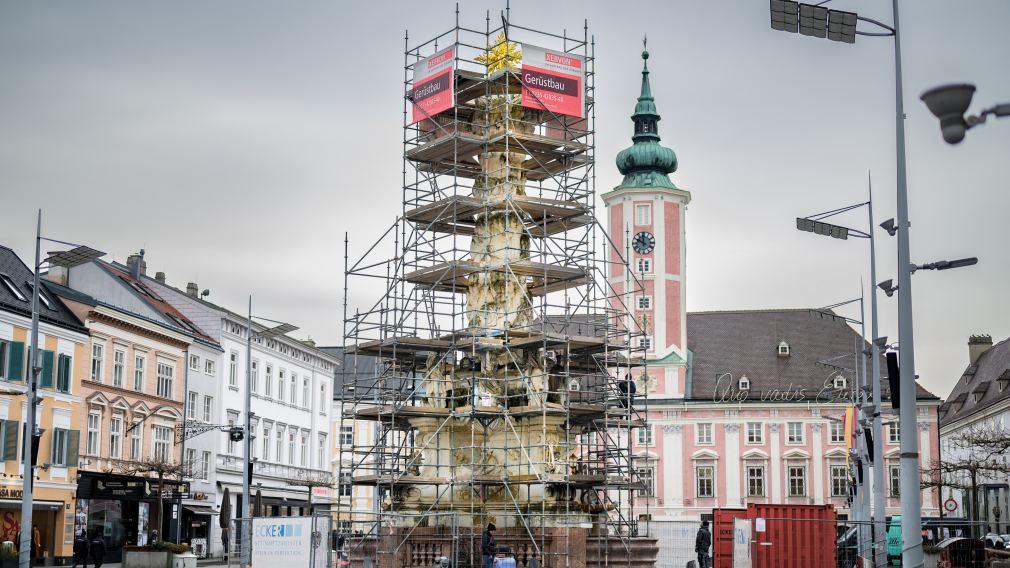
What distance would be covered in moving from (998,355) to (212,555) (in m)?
56.1

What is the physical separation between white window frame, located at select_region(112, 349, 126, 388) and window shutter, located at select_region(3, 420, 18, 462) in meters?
7.73

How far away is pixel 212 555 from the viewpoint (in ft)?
204

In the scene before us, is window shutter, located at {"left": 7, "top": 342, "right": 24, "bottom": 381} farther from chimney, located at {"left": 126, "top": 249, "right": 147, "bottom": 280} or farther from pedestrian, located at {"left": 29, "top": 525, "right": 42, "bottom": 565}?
chimney, located at {"left": 126, "top": 249, "right": 147, "bottom": 280}

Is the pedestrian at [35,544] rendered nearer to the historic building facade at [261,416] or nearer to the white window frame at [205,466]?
the historic building facade at [261,416]

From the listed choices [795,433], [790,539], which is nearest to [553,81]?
[790,539]

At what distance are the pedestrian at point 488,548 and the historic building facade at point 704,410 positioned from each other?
56.9m

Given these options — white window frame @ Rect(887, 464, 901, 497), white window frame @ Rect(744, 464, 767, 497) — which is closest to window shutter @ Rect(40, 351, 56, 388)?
white window frame @ Rect(744, 464, 767, 497)

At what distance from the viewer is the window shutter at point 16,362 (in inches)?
1865

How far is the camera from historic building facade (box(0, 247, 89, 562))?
4700cm

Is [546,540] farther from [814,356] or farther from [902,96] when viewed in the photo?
[814,356]

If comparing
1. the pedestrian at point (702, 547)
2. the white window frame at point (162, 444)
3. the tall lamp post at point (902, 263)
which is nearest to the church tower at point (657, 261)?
the white window frame at point (162, 444)

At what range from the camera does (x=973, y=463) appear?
216 ft

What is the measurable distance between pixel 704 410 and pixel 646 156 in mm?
17254

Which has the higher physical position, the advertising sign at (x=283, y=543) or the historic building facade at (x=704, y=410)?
the historic building facade at (x=704, y=410)
